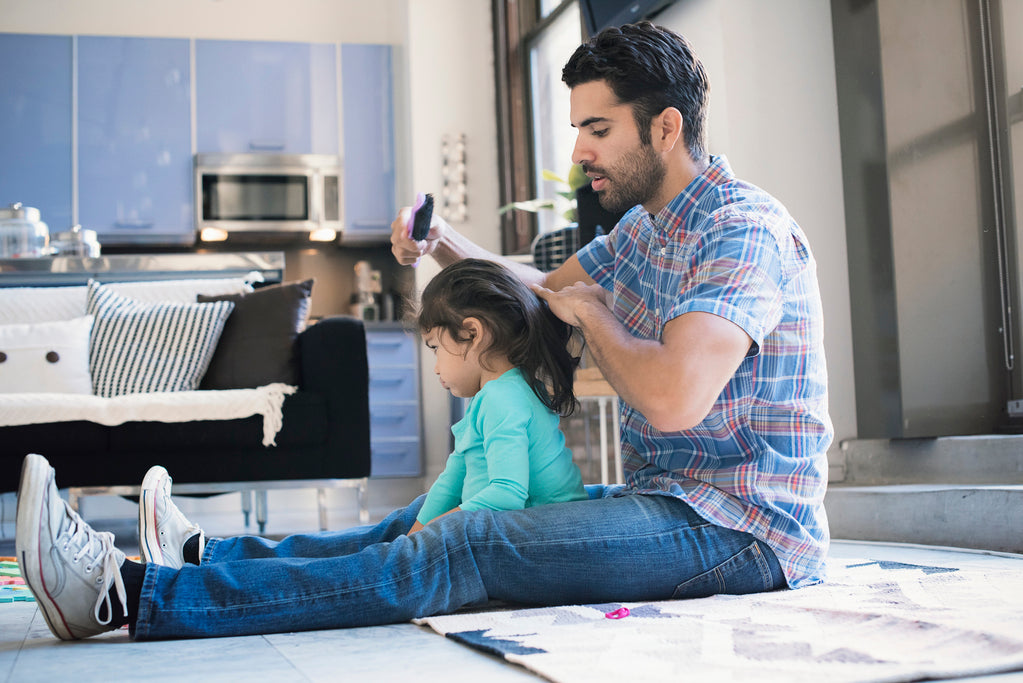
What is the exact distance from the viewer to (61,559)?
3.69ft

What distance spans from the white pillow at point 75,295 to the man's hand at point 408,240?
5.37ft

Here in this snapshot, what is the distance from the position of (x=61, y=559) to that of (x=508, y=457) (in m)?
0.57

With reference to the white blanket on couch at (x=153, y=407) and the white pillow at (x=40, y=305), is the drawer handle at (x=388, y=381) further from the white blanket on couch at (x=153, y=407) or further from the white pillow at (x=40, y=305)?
the white blanket on couch at (x=153, y=407)

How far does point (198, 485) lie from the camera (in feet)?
9.45

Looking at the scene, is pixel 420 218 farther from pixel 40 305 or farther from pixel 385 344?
pixel 385 344

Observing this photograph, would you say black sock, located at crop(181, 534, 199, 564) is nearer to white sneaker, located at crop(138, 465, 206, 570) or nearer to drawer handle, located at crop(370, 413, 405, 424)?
white sneaker, located at crop(138, 465, 206, 570)

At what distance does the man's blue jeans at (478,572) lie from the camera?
119cm

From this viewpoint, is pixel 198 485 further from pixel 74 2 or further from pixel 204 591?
pixel 74 2

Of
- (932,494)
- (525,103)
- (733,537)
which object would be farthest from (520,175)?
(733,537)

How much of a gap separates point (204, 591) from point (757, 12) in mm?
2465

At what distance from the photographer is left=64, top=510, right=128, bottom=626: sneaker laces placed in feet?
3.78

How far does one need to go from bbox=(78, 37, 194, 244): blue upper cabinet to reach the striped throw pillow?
242cm

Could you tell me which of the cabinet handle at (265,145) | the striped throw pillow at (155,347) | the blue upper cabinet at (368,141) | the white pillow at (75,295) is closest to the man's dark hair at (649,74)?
the striped throw pillow at (155,347)

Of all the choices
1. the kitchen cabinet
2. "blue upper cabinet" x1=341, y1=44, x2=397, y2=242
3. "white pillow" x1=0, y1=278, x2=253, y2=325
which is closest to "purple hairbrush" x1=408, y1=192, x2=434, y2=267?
"white pillow" x1=0, y1=278, x2=253, y2=325
